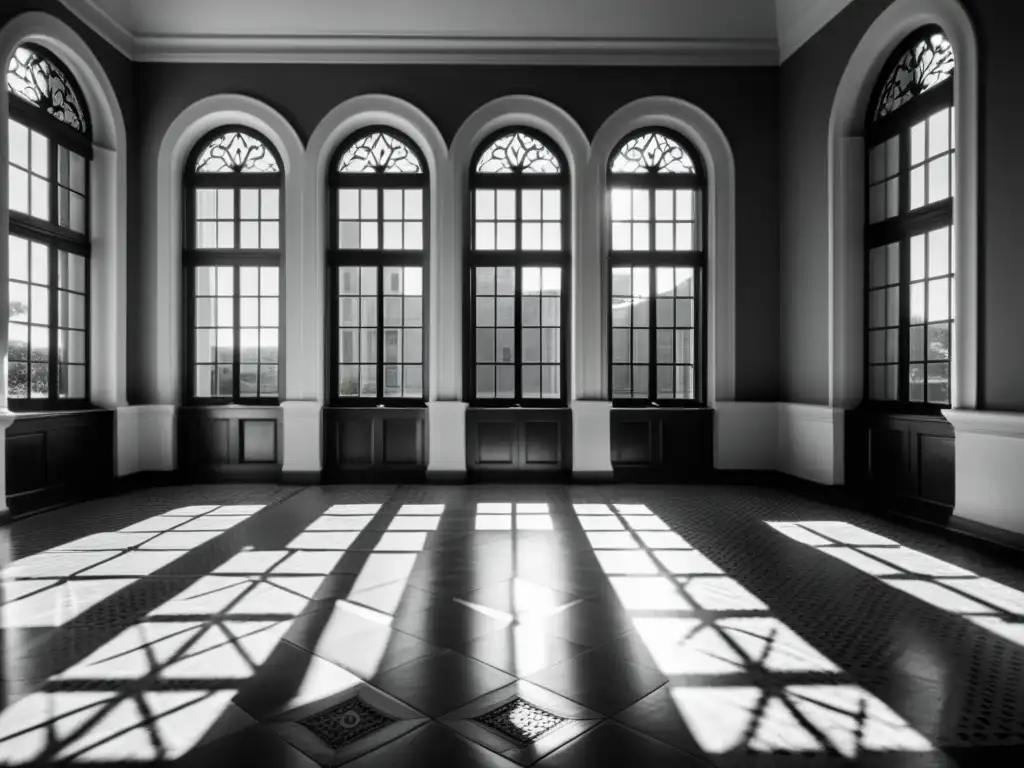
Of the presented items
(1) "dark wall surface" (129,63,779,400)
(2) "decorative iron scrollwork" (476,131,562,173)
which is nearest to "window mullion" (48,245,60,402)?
(1) "dark wall surface" (129,63,779,400)

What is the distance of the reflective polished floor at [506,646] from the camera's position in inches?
86.7

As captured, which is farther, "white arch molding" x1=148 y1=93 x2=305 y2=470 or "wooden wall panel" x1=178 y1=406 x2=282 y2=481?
"wooden wall panel" x1=178 y1=406 x2=282 y2=481

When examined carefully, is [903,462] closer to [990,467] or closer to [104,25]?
[990,467]

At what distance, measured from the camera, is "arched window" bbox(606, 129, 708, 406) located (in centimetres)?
786

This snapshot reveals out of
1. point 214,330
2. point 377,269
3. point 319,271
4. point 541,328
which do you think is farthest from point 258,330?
point 541,328

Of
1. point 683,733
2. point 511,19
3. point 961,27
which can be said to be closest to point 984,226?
point 961,27

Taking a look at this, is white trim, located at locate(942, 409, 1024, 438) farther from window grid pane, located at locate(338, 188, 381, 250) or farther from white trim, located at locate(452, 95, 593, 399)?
window grid pane, located at locate(338, 188, 381, 250)

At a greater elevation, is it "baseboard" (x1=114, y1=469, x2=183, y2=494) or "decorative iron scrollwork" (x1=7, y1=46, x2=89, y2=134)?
"decorative iron scrollwork" (x1=7, y1=46, x2=89, y2=134)

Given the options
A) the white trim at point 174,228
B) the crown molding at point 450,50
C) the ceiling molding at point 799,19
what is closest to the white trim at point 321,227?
the white trim at point 174,228

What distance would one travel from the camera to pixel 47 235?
21.2 ft

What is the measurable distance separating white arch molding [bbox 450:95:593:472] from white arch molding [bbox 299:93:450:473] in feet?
0.30

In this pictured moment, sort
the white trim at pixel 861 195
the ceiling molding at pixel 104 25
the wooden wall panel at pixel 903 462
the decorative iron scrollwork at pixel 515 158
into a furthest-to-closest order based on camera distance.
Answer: the decorative iron scrollwork at pixel 515 158 → the ceiling molding at pixel 104 25 → the wooden wall panel at pixel 903 462 → the white trim at pixel 861 195

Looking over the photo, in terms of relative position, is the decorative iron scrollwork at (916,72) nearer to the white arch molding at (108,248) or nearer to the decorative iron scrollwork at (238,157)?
the decorative iron scrollwork at (238,157)

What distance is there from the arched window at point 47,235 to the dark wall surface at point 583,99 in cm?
70
